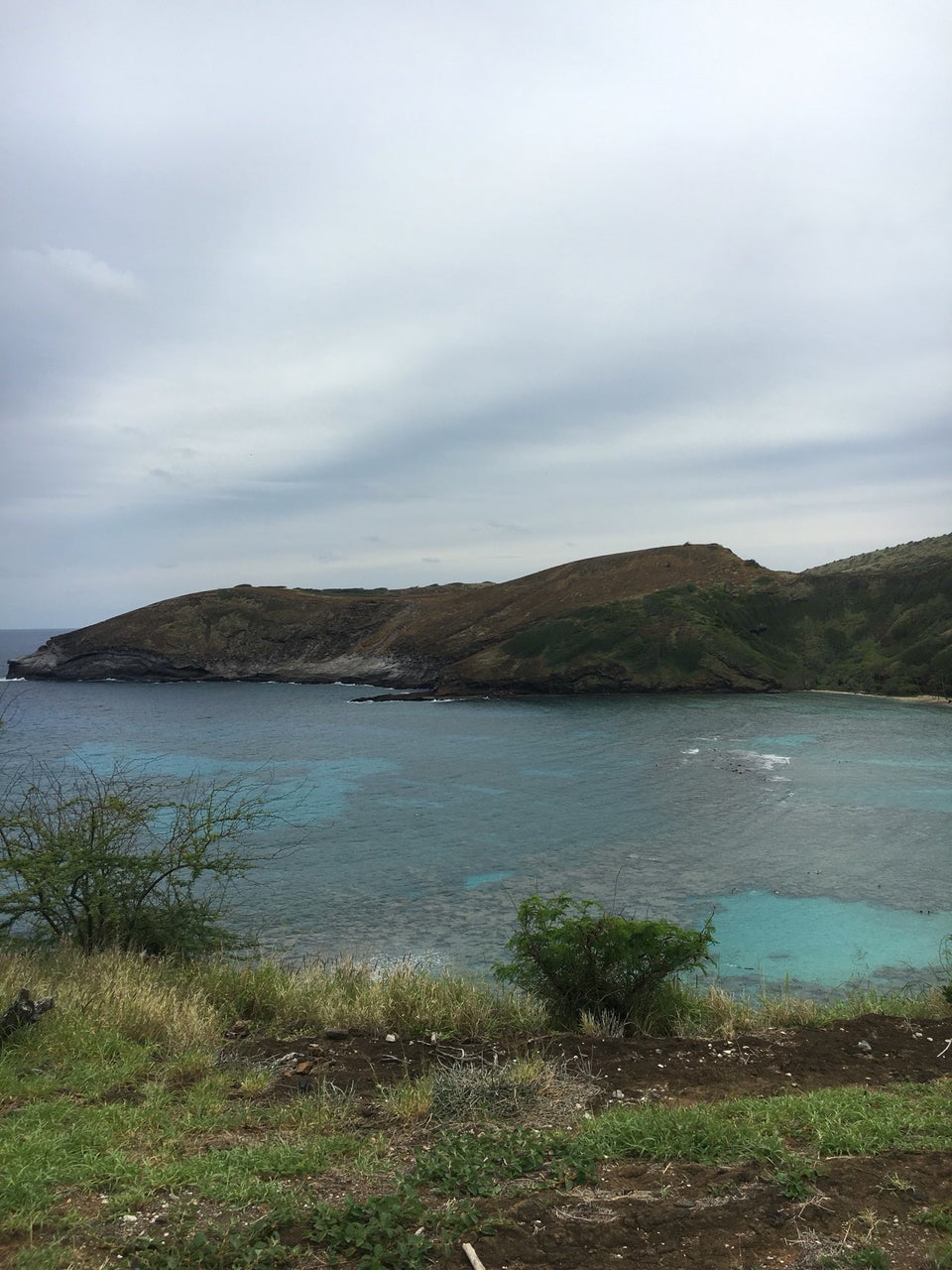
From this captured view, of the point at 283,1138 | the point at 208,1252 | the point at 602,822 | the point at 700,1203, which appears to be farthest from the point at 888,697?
the point at 208,1252

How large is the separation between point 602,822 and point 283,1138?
28222 millimetres

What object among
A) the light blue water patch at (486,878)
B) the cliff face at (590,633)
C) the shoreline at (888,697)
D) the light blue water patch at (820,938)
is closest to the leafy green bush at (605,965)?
the light blue water patch at (820,938)

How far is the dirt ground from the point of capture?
425 centimetres

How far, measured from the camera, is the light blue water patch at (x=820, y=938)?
17.8 metres

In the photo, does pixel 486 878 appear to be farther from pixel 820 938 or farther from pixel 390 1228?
pixel 390 1228

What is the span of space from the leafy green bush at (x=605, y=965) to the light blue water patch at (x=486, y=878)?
15.0 metres

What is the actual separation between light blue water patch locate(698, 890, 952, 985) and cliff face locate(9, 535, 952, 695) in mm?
62257

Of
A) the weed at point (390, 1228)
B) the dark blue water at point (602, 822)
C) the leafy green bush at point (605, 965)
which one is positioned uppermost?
the weed at point (390, 1228)

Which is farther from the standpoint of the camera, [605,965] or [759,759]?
[759,759]

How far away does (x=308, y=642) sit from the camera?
4695 inches

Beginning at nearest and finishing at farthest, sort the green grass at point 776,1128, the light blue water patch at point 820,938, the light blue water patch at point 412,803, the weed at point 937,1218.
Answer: the weed at point 937,1218
the green grass at point 776,1128
the light blue water patch at point 820,938
the light blue water patch at point 412,803

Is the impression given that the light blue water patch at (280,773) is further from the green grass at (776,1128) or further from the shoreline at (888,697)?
the shoreline at (888,697)

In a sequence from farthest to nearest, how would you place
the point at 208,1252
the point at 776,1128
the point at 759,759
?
the point at 759,759, the point at 776,1128, the point at 208,1252

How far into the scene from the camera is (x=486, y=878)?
25516mm
